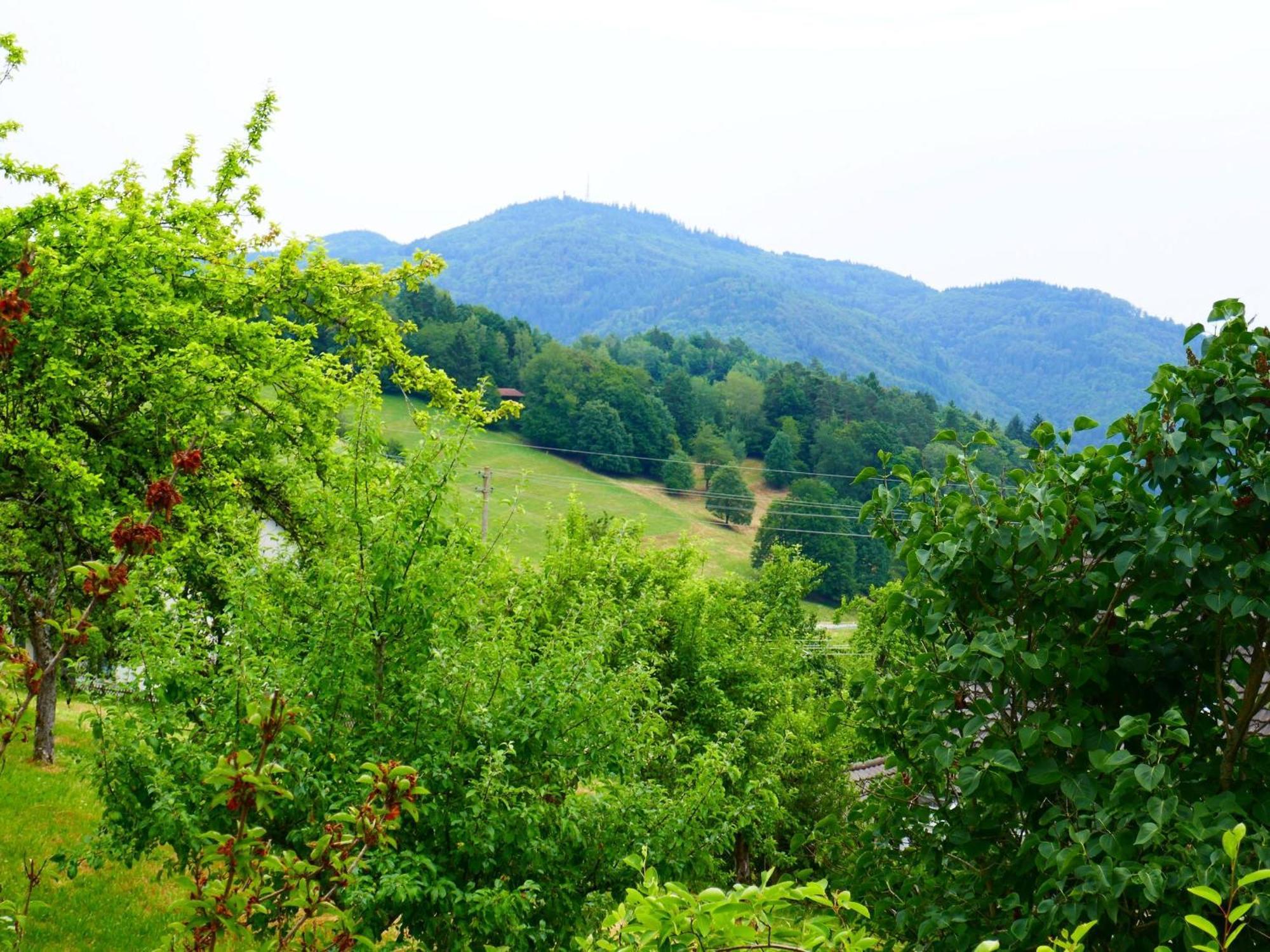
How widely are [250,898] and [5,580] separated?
13268 mm

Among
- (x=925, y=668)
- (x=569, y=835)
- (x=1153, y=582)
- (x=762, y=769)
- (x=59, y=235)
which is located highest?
(x=59, y=235)

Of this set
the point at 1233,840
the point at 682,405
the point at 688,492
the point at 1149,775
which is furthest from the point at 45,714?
the point at 682,405

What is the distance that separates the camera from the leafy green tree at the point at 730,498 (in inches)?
3782

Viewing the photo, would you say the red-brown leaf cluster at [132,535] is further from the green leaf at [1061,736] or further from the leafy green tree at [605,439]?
the leafy green tree at [605,439]

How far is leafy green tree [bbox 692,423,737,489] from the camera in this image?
106 metres

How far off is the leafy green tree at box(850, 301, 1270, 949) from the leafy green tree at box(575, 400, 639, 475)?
94.1 m

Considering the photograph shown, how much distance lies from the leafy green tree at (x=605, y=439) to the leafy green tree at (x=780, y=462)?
13.9 metres

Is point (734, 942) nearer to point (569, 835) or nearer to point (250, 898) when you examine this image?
point (250, 898)

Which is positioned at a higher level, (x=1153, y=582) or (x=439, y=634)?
(x=1153, y=582)

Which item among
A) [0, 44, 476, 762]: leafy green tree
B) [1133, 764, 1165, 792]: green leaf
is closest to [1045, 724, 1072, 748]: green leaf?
[1133, 764, 1165, 792]: green leaf

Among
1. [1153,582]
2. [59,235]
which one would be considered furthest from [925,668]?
[59,235]

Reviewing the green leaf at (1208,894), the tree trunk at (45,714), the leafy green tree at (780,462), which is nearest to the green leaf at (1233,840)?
the green leaf at (1208,894)

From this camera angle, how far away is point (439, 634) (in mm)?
6848

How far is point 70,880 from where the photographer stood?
12016 millimetres
